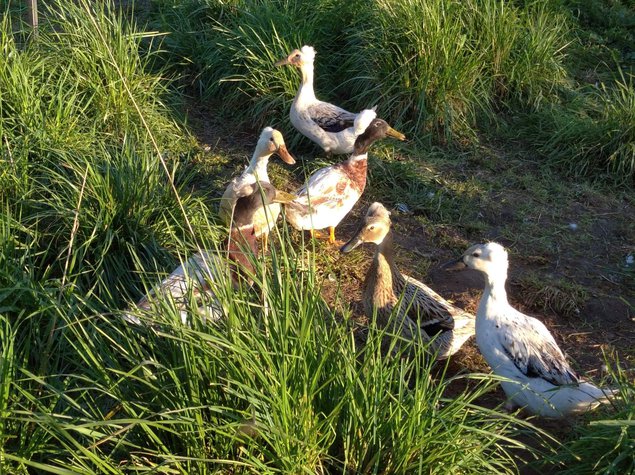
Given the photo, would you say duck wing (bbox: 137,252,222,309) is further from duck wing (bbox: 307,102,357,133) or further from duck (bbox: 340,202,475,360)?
duck wing (bbox: 307,102,357,133)

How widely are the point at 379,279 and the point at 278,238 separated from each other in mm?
1024

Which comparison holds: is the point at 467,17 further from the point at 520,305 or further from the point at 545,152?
the point at 520,305

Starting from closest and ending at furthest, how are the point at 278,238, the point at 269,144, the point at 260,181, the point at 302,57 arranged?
the point at 278,238 < the point at 260,181 < the point at 269,144 < the point at 302,57

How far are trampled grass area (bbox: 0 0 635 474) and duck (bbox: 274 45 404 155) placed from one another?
253 mm

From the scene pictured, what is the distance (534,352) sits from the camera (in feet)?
12.8

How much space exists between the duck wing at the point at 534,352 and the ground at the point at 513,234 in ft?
1.49

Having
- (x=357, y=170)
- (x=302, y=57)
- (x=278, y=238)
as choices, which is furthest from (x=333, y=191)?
(x=278, y=238)

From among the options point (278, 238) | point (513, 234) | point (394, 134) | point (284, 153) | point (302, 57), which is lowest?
point (513, 234)

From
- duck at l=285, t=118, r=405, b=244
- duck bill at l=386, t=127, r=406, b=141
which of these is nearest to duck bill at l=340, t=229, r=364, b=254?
duck at l=285, t=118, r=405, b=244

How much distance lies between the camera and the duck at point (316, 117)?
6.05 metres

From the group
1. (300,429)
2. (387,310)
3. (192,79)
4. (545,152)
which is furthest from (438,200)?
(300,429)

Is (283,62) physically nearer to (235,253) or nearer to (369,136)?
(369,136)

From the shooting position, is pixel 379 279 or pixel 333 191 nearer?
pixel 379 279

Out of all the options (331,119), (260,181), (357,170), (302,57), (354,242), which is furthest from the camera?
(302,57)
